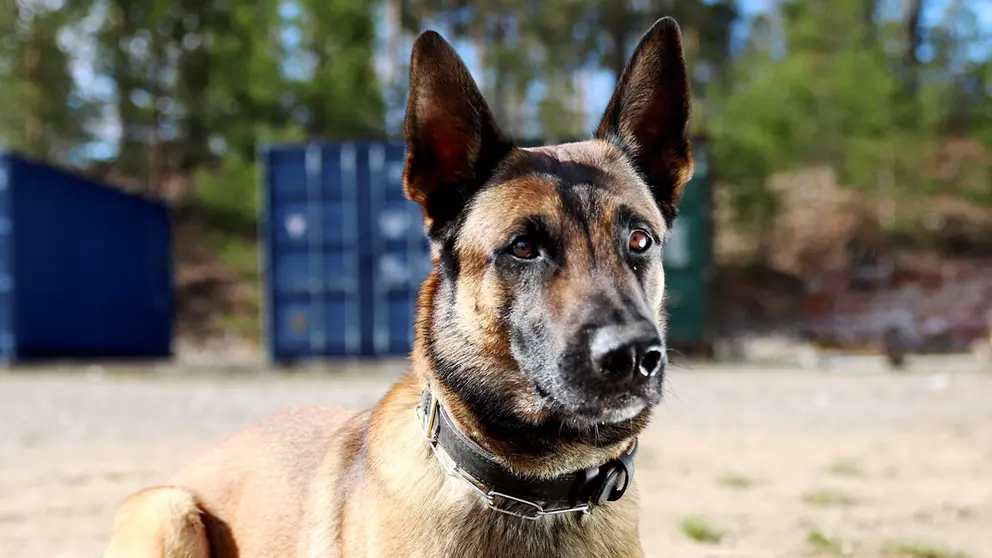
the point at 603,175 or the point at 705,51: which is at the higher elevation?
the point at 705,51

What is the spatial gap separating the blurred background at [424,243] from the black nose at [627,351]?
2.58 m

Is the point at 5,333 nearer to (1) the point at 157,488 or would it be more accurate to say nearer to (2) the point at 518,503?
(1) the point at 157,488

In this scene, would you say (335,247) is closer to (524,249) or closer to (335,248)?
(335,248)

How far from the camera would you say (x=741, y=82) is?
83.8 feet

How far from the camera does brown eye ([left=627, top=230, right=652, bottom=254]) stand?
2396mm

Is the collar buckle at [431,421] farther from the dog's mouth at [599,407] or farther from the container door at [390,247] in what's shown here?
the container door at [390,247]

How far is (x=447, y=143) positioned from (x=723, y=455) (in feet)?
16.3

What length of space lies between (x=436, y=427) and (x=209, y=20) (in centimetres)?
2687

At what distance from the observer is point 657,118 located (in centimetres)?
275

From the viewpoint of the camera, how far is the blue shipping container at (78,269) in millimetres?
13758

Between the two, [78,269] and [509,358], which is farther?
[78,269]

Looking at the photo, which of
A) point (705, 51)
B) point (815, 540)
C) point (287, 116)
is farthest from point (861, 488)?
point (705, 51)

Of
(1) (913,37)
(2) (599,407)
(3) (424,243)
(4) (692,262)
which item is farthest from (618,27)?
(2) (599,407)

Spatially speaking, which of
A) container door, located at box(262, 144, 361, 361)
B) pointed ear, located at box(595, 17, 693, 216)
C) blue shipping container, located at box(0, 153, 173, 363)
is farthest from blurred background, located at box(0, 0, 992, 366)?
pointed ear, located at box(595, 17, 693, 216)
